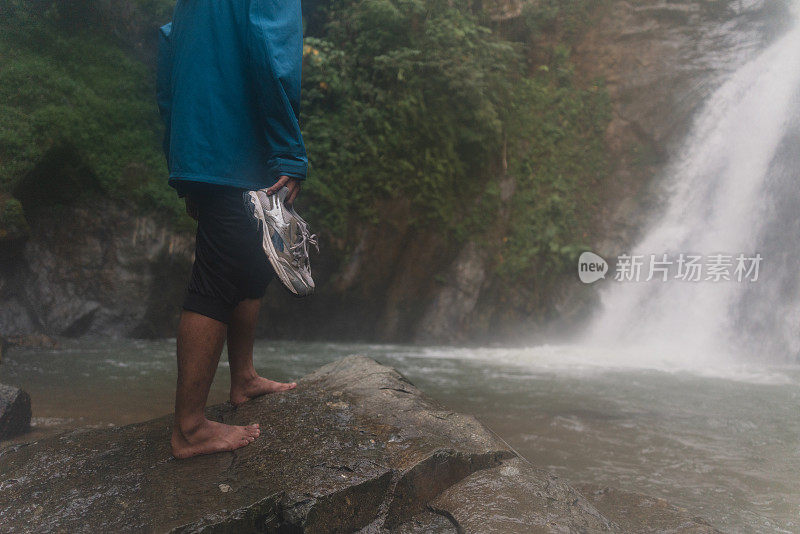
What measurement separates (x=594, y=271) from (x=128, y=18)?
28.3 ft

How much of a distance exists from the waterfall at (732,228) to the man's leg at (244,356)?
8.13 m

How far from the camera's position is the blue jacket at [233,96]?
1813mm

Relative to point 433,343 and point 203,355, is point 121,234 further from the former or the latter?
point 203,355

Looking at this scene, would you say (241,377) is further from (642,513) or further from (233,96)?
(642,513)

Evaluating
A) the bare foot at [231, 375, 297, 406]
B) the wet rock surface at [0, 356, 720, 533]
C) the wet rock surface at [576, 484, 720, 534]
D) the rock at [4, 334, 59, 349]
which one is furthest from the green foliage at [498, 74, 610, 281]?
the wet rock surface at [0, 356, 720, 533]

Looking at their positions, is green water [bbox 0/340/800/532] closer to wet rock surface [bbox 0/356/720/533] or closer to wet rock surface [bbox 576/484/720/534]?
wet rock surface [bbox 576/484/720/534]

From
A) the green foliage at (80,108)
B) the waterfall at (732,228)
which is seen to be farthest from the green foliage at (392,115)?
the waterfall at (732,228)

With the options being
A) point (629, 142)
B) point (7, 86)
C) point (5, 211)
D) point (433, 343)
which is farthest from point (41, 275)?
point (629, 142)

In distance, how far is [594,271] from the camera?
1002 cm

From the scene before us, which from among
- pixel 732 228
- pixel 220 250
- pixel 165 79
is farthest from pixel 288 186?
pixel 732 228

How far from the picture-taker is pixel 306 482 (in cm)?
160

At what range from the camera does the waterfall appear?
359 inches

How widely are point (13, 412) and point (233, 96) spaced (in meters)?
2.02

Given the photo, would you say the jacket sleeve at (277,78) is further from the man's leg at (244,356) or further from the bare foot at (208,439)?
the bare foot at (208,439)
